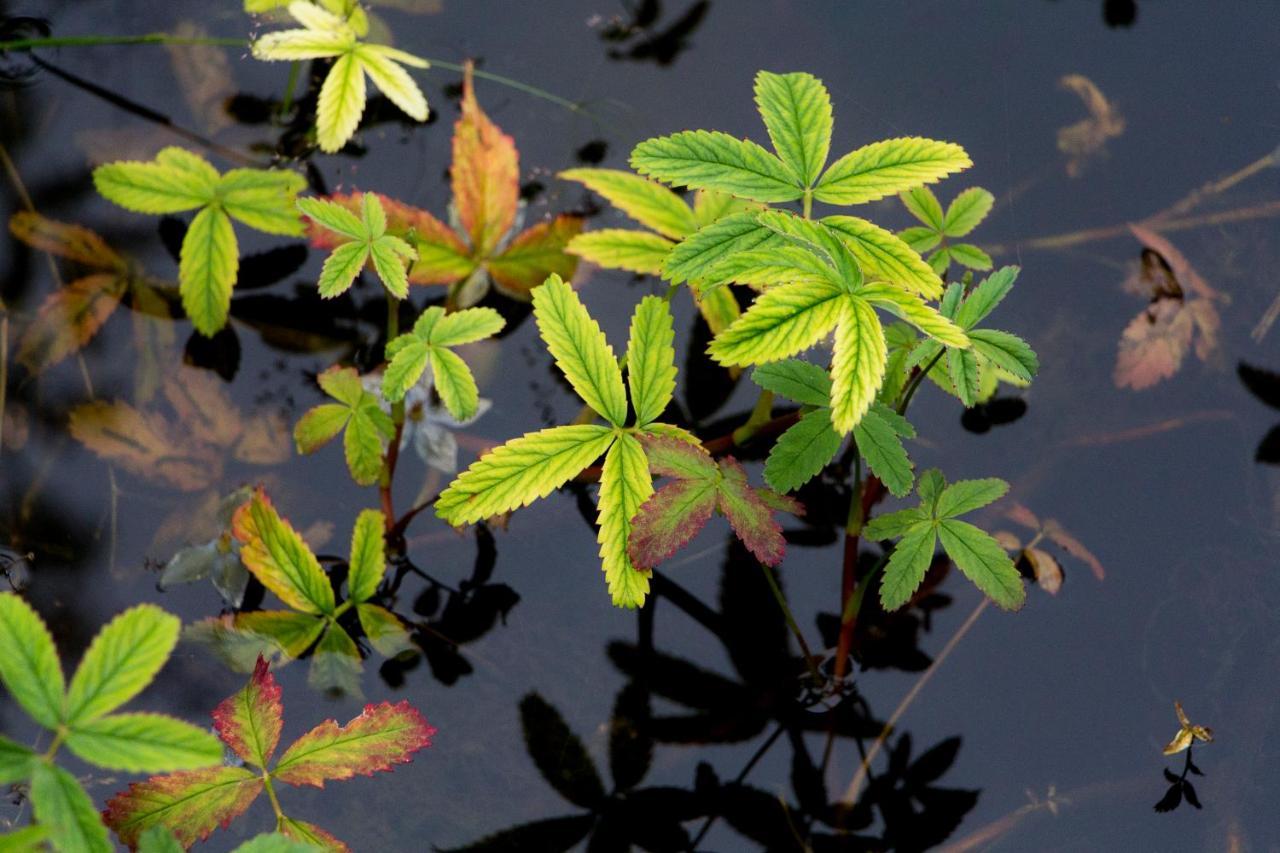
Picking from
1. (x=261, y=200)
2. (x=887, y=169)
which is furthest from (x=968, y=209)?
(x=261, y=200)

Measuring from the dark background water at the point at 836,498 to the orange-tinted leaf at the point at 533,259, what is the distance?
0.12m

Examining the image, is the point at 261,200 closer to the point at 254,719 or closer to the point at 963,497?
the point at 254,719

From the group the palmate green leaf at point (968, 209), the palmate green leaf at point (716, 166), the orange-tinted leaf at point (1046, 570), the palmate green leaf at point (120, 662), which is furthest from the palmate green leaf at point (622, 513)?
the orange-tinted leaf at point (1046, 570)

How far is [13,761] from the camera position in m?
1.57

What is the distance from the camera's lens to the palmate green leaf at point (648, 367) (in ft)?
6.50

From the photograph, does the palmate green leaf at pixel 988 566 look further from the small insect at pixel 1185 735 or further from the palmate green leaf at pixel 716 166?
the palmate green leaf at pixel 716 166

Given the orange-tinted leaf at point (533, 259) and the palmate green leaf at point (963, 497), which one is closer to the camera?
the palmate green leaf at point (963, 497)

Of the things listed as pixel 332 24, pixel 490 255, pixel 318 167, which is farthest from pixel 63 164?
pixel 490 255

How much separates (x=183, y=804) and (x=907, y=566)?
1.30 metres

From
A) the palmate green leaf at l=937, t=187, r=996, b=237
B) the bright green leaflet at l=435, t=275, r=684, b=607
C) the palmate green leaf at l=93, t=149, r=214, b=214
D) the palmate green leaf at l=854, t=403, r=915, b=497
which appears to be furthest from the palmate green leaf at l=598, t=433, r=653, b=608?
the palmate green leaf at l=93, t=149, r=214, b=214

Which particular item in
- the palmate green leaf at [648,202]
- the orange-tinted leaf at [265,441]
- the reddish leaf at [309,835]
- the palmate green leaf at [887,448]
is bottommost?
the reddish leaf at [309,835]

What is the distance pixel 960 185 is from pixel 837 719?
130cm

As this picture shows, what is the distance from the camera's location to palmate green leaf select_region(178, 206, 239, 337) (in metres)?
2.46

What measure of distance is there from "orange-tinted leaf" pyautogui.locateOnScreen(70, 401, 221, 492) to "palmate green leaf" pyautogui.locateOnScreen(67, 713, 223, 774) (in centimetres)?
93
